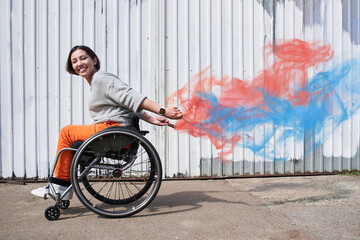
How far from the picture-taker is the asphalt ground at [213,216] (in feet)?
7.79

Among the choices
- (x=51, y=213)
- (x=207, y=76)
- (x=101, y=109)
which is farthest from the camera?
Result: (x=207, y=76)

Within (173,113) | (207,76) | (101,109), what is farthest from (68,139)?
(207,76)

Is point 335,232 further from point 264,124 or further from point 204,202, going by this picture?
point 264,124

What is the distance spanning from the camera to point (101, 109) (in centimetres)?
283

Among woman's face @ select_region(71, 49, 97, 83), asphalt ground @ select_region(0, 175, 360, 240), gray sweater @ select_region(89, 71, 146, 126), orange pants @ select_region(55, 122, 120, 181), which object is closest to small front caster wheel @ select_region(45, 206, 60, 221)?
asphalt ground @ select_region(0, 175, 360, 240)

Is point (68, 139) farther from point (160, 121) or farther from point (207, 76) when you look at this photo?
point (207, 76)

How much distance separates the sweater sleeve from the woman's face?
1.08 feet

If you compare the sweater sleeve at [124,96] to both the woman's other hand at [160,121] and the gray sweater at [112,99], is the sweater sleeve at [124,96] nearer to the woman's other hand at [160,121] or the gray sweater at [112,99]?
the gray sweater at [112,99]

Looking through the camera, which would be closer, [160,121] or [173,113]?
[173,113]

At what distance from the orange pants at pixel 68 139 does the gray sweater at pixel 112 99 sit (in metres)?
0.10

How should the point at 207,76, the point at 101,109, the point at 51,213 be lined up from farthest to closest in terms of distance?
the point at 207,76, the point at 101,109, the point at 51,213

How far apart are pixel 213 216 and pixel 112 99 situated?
131 centimetres

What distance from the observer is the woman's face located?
2.85m

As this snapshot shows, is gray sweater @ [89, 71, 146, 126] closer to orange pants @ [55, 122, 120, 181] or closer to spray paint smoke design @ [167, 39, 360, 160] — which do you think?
orange pants @ [55, 122, 120, 181]
